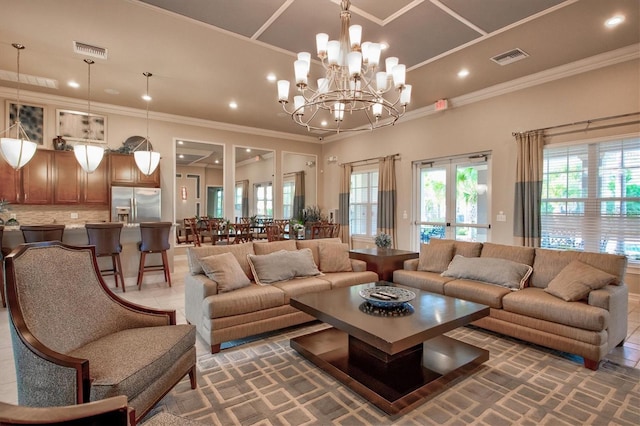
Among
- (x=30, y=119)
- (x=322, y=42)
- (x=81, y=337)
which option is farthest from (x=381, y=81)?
(x=30, y=119)

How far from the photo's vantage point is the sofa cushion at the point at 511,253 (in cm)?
345

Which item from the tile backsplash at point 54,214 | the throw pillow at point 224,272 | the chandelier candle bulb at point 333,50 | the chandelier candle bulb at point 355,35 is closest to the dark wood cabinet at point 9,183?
the tile backsplash at point 54,214

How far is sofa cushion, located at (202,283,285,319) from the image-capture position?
2.74 metres

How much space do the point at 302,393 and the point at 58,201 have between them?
6.04 m

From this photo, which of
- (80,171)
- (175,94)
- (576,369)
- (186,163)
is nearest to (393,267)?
(576,369)

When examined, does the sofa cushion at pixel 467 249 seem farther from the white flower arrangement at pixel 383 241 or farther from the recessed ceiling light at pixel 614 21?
the recessed ceiling light at pixel 614 21

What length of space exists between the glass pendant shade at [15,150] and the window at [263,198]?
637 centimetres

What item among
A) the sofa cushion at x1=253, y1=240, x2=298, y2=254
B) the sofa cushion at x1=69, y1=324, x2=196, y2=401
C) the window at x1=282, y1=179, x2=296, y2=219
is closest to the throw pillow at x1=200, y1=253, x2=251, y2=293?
the sofa cushion at x1=253, y1=240, x2=298, y2=254

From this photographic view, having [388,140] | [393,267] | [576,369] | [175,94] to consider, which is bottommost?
[576,369]

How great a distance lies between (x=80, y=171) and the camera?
5.89 meters

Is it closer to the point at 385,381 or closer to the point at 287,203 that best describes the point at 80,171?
the point at 287,203

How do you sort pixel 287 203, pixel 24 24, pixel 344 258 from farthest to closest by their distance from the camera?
pixel 287 203, pixel 344 258, pixel 24 24

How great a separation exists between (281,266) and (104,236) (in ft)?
9.11

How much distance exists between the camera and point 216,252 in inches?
131
